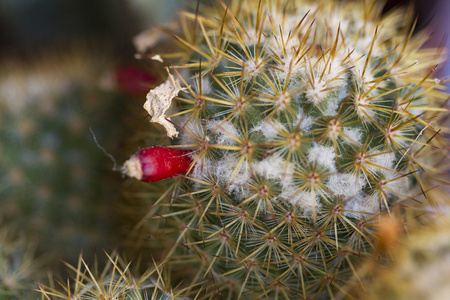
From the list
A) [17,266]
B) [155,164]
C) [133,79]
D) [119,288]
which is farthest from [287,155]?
[17,266]

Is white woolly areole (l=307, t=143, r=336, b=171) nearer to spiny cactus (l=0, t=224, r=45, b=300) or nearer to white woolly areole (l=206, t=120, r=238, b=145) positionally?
white woolly areole (l=206, t=120, r=238, b=145)

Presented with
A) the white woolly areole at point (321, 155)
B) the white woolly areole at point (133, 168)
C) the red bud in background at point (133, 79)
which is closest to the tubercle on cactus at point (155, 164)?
the white woolly areole at point (133, 168)

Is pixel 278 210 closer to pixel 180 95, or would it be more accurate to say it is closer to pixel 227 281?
pixel 227 281

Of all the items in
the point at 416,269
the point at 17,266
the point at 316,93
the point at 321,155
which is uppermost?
the point at 316,93

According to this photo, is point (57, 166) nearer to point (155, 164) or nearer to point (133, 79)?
point (133, 79)

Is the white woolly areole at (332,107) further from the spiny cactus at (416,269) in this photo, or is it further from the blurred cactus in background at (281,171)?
the spiny cactus at (416,269)

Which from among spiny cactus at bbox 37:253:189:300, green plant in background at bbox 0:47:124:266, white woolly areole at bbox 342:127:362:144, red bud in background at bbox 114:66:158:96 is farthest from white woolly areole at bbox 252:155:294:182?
green plant in background at bbox 0:47:124:266
